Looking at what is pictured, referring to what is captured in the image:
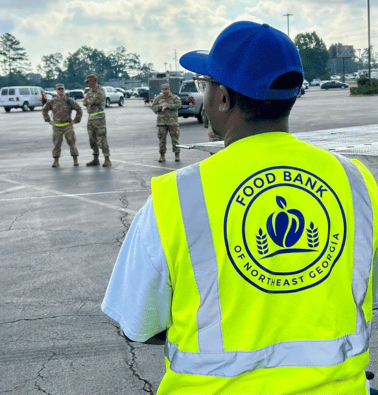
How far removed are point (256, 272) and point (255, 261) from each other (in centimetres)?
3

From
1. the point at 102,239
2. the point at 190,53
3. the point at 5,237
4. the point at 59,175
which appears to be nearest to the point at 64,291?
the point at 102,239

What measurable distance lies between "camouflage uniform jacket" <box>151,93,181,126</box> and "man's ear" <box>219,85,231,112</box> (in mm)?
12565

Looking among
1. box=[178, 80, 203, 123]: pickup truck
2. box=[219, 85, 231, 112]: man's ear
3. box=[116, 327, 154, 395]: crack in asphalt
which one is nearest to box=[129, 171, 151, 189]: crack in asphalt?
box=[116, 327, 154, 395]: crack in asphalt

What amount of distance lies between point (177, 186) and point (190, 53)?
0.47 m

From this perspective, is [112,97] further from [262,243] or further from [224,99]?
[262,243]

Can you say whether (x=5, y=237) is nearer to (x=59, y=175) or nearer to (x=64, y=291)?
(x=64, y=291)

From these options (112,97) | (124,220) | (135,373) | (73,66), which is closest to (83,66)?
(73,66)

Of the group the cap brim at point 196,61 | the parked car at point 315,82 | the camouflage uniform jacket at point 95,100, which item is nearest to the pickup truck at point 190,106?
the camouflage uniform jacket at point 95,100

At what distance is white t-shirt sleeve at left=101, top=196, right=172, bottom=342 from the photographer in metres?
1.35

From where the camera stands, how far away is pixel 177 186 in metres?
1.37

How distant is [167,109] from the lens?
14078mm

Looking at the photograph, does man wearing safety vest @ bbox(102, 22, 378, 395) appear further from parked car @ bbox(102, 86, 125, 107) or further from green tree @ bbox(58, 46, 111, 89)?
green tree @ bbox(58, 46, 111, 89)

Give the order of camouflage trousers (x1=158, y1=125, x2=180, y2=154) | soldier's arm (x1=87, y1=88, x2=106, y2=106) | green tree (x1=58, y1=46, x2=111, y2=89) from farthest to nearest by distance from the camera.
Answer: green tree (x1=58, y1=46, x2=111, y2=89)
camouflage trousers (x1=158, y1=125, x2=180, y2=154)
soldier's arm (x1=87, y1=88, x2=106, y2=106)

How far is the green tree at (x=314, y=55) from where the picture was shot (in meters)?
124
